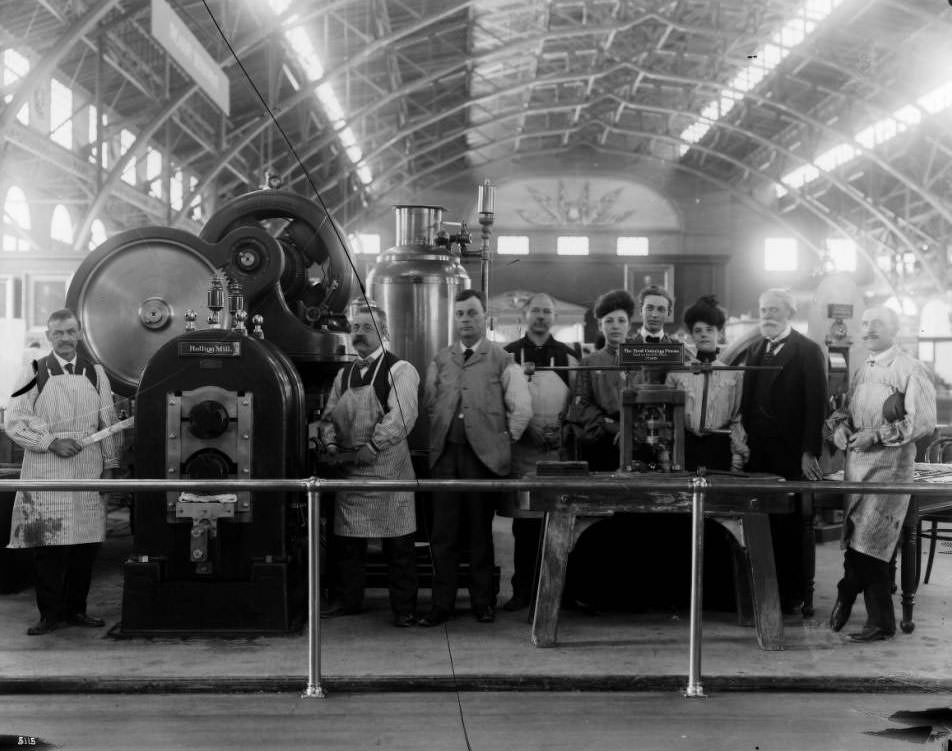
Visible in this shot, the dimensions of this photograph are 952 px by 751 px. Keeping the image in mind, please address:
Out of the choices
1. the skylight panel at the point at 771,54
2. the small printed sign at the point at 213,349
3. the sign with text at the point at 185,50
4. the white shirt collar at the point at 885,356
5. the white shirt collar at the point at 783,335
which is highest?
the skylight panel at the point at 771,54

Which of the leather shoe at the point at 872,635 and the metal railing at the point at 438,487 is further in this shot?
the leather shoe at the point at 872,635

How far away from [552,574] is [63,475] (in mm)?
2227

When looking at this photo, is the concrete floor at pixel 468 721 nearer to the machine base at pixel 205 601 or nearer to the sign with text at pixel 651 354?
the machine base at pixel 205 601

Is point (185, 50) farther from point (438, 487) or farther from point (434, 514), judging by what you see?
point (438, 487)

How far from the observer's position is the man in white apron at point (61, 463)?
14.7 ft

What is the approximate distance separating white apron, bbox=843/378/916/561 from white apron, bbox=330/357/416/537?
1.97m

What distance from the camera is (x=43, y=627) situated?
4.48 m

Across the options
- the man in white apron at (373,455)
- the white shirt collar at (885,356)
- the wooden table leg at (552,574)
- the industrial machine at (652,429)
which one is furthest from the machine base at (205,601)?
the white shirt collar at (885,356)

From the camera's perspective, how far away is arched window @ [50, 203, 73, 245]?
14.5m

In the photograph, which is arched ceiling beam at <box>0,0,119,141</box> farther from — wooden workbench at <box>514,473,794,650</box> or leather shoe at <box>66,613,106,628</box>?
wooden workbench at <box>514,473,794,650</box>

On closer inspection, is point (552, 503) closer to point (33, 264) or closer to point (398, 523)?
point (398, 523)

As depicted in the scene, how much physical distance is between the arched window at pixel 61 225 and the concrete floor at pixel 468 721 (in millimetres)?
12183

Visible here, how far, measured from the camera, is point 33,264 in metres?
10.7

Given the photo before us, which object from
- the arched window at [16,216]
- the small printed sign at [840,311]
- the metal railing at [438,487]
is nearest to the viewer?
the metal railing at [438,487]
